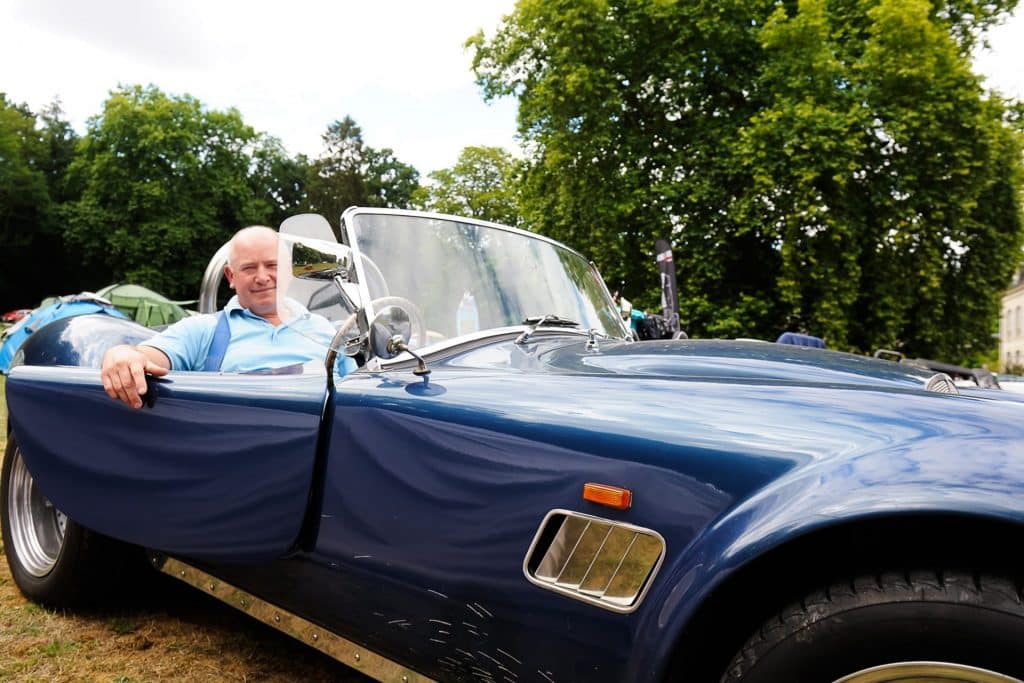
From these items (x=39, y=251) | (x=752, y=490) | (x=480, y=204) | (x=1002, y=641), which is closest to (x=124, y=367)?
(x=752, y=490)

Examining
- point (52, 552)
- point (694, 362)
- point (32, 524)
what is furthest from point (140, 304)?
point (694, 362)

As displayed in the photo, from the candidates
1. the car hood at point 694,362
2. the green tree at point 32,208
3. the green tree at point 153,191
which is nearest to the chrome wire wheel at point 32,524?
the car hood at point 694,362

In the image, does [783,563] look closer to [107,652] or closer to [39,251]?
[107,652]

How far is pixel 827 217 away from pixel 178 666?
50.8ft

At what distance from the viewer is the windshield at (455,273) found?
2.36 metres

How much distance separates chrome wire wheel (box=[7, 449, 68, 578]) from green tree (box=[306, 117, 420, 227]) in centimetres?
4751

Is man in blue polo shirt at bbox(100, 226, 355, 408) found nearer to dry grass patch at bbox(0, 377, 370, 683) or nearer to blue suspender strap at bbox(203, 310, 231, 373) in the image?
blue suspender strap at bbox(203, 310, 231, 373)

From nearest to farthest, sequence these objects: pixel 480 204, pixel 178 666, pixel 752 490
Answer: pixel 752 490
pixel 178 666
pixel 480 204

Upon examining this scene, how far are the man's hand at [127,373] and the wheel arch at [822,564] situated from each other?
67.3 inches

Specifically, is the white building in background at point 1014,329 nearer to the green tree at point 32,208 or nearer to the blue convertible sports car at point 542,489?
the blue convertible sports car at point 542,489

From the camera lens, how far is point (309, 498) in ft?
6.13

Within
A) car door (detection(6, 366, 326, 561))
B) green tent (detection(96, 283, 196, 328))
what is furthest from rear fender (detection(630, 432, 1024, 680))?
green tent (detection(96, 283, 196, 328))

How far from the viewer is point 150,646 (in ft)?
9.15

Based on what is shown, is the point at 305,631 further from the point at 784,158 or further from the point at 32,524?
the point at 784,158
